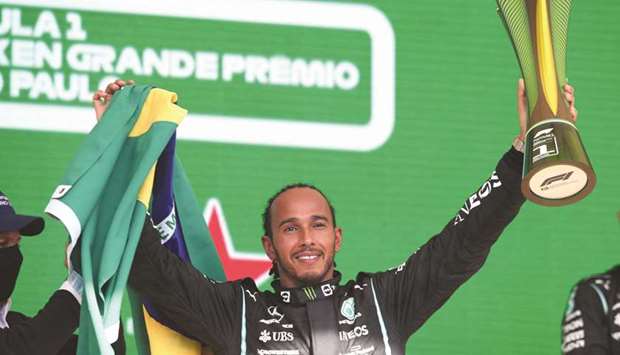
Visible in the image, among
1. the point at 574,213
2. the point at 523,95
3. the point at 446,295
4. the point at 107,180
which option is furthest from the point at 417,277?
the point at 574,213

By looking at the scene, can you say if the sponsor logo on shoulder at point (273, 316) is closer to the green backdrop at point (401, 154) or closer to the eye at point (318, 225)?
the eye at point (318, 225)

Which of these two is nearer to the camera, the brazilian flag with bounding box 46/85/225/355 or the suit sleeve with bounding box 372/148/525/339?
the brazilian flag with bounding box 46/85/225/355

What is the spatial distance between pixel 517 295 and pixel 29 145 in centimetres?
117

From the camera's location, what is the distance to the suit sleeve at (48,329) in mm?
3088

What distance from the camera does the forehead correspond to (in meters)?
3.29

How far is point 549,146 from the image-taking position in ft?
9.33

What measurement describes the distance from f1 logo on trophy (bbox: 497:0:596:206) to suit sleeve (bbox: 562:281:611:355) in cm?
20

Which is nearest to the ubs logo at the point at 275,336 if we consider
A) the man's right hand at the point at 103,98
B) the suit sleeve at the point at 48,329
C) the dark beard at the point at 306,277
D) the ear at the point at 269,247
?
the dark beard at the point at 306,277

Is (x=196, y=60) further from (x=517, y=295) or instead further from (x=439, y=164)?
(x=517, y=295)

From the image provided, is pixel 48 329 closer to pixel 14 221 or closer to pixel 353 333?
pixel 14 221

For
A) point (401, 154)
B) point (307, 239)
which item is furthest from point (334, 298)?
point (401, 154)

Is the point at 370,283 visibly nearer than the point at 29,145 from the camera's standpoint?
Yes

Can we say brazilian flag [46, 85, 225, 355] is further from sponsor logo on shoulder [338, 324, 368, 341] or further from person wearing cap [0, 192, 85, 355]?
sponsor logo on shoulder [338, 324, 368, 341]

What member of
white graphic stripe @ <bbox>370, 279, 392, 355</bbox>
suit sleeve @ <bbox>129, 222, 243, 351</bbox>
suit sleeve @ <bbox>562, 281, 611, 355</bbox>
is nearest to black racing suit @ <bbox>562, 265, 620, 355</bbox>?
suit sleeve @ <bbox>562, 281, 611, 355</bbox>
